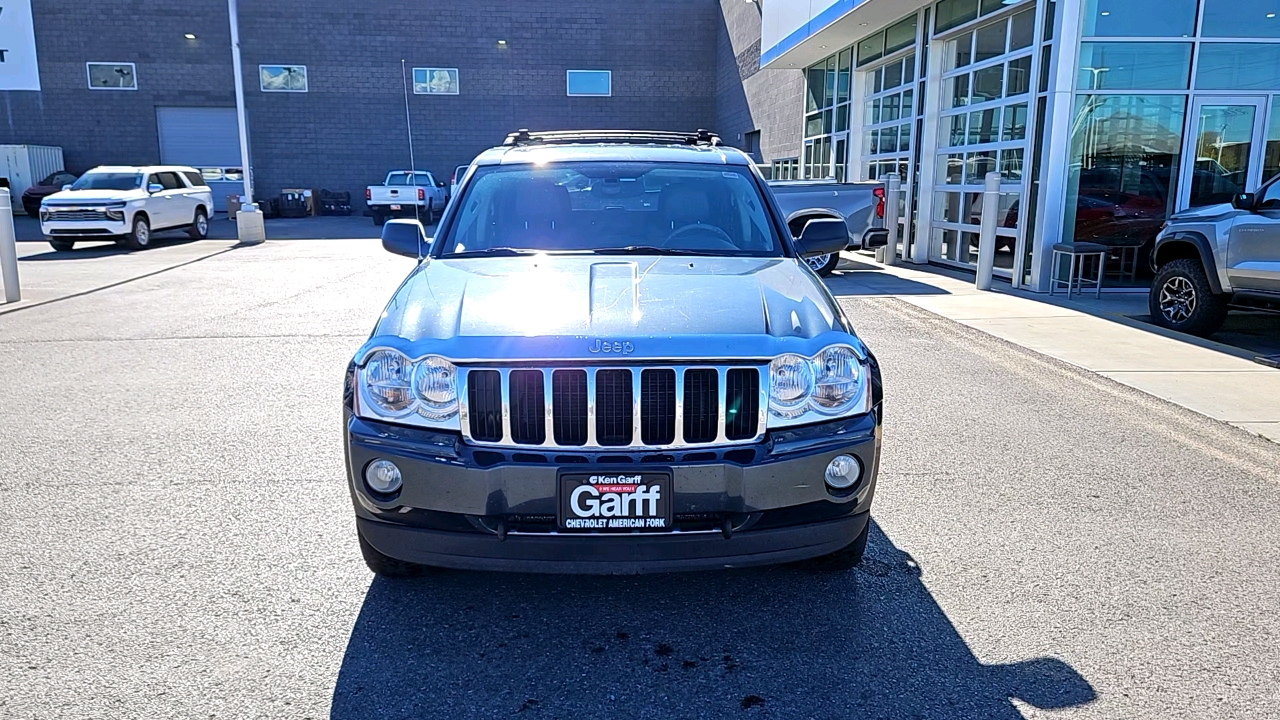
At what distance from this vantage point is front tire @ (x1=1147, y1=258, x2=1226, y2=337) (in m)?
8.67

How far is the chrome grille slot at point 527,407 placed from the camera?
114 inches

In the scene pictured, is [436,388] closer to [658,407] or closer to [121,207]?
[658,407]

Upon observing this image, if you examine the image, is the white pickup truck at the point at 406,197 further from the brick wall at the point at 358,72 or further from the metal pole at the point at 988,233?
the metal pole at the point at 988,233

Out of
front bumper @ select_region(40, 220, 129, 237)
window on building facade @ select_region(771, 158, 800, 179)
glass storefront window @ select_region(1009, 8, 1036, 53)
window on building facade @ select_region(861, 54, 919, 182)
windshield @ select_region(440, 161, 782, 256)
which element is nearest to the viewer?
windshield @ select_region(440, 161, 782, 256)

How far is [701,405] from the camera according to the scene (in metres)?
2.92

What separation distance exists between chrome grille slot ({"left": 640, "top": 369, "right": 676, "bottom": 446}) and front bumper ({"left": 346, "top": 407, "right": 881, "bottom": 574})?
63 mm

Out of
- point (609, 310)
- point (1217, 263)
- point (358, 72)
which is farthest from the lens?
point (358, 72)

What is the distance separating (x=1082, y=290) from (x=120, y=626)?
1212cm

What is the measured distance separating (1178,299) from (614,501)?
8448mm

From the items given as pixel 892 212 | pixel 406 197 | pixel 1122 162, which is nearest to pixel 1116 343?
pixel 1122 162

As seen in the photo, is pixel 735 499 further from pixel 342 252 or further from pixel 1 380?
pixel 342 252

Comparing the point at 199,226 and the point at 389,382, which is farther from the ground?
the point at 389,382

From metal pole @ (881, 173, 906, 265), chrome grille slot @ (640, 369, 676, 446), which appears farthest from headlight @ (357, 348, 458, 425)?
metal pole @ (881, 173, 906, 265)

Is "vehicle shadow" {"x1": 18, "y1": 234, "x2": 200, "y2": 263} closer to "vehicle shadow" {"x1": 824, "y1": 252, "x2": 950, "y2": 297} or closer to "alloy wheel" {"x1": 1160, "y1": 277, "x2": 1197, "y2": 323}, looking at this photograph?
"vehicle shadow" {"x1": 824, "y1": 252, "x2": 950, "y2": 297}
